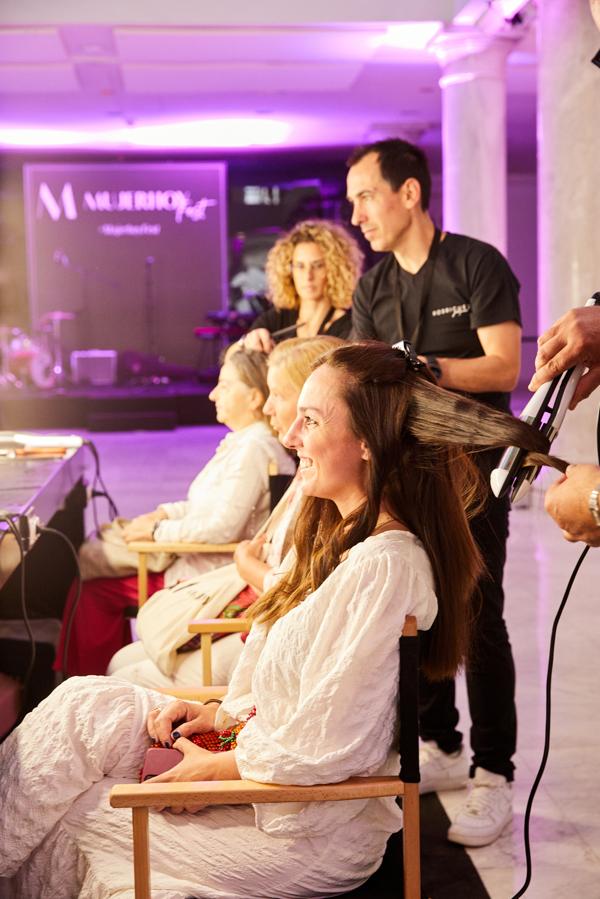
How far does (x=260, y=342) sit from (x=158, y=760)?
1859 mm

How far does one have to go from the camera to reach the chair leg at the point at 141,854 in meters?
1.48

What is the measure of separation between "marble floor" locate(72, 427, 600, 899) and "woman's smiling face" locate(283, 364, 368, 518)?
111cm

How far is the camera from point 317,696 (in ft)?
5.01

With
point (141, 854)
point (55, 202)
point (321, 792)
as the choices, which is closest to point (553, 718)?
point (321, 792)

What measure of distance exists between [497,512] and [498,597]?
0.21 meters

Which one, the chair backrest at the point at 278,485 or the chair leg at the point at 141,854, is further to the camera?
the chair backrest at the point at 278,485

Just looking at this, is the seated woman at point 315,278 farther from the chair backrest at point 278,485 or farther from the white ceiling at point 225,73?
the white ceiling at point 225,73

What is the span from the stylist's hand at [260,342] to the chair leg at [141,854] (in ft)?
6.64

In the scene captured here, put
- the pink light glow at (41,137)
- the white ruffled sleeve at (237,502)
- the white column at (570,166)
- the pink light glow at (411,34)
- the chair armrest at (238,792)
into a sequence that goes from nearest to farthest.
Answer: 1. the chair armrest at (238,792)
2. the white ruffled sleeve at (237,502)
3. the white column at (570,166)
4. the pink light glow at (411,34)
5. the pink light glow at (41,137)

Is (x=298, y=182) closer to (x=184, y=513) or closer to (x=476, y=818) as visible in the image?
(x=184, y=513)

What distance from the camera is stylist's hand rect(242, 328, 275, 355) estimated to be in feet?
11.0

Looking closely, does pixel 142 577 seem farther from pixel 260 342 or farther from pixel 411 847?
pixel 411 847

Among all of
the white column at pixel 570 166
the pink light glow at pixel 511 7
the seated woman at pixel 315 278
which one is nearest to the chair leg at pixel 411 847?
the seated woman at pixel 315 278

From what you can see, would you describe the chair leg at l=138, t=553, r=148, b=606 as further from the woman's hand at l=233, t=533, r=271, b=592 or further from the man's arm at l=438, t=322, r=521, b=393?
the man's arm at l=438, t=322, r=521, b=393
